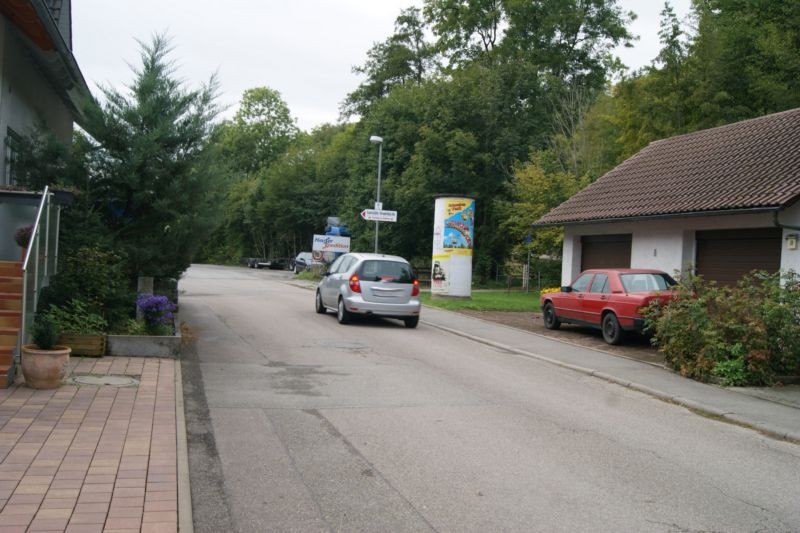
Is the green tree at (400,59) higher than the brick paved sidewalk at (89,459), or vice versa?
the green tree at (400,59)

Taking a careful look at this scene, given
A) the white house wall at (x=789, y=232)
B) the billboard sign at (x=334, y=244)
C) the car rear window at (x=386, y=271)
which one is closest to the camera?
the white house wall at (x=789, y=232)

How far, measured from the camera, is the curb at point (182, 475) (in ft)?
14.6

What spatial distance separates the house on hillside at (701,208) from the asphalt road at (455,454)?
22.0 ft

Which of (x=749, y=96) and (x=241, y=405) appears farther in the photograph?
(x=749, y=96)

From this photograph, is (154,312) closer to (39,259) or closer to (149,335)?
(149,335)

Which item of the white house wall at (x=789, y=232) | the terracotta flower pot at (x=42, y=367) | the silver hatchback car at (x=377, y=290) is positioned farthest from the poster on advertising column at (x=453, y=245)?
the terracotta flower pot at (x=42, y=367)

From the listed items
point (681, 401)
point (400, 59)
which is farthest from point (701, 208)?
point (400, 59)

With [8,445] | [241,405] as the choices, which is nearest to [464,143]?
[241,405]

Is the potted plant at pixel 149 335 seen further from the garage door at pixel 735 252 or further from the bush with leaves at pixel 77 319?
the garage door at pixel 735 252

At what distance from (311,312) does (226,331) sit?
4.92 m

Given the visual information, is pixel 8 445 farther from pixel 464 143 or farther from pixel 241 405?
pixel 464 143

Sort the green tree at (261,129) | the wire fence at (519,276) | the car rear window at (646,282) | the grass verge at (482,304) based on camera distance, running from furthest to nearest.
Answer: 1. the green tree at (261,129)
2. the wire fence at (519,276)
3. the grass verge at (482,304)
4. the car rear window at (646,282)

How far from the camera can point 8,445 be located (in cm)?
571

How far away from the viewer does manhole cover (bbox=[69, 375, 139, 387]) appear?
330 inches
